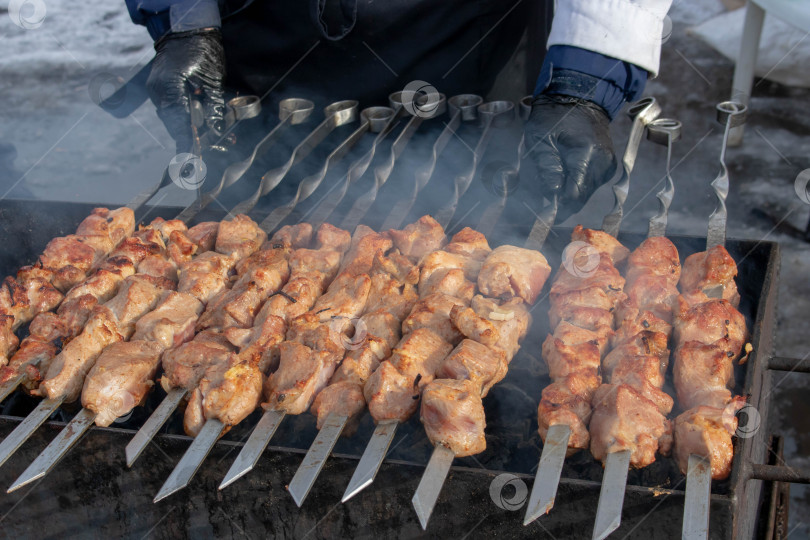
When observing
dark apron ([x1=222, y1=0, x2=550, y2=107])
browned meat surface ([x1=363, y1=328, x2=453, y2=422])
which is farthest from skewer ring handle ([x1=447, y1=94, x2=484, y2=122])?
browned meat surface ([x1=363, y1=328, x2=453, y2=422])

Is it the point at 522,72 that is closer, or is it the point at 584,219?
the point at 522,72

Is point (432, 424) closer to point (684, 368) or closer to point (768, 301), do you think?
point (684, 368)

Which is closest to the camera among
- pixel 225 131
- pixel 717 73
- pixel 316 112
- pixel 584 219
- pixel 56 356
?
pixel 56 356

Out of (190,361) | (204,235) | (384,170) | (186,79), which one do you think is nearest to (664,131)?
(384,170)

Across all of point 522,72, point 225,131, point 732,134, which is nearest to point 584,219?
point 522,72

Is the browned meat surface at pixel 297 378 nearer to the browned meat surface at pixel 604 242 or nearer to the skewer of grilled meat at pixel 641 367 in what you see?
the skewer of grilled meat at pixel 641 367

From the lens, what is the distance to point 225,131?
3.78 meters

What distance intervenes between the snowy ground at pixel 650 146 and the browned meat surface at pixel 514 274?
227 centimetres

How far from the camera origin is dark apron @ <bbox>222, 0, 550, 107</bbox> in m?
4.08

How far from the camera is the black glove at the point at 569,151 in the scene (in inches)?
119

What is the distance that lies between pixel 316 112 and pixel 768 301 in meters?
3.13

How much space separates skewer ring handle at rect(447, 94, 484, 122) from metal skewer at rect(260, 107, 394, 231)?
35 cm

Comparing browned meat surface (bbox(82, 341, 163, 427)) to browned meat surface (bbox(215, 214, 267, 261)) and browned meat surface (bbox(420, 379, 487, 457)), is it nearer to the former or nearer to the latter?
browned meat surface (bbox(215, 214, 267, 261))

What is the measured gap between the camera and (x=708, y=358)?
2119 mm
